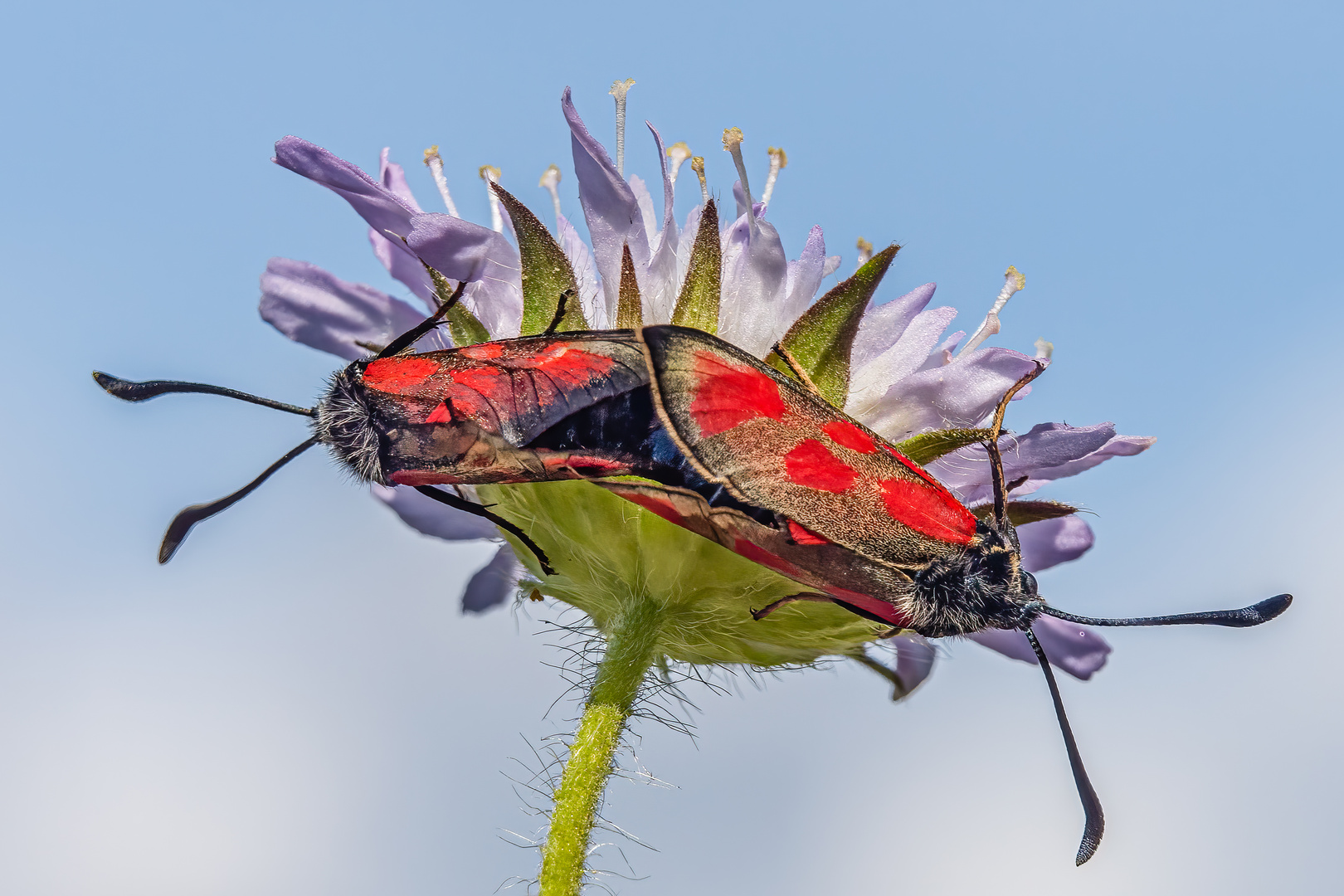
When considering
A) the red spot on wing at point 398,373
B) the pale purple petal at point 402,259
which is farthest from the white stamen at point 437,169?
the red spot on wing at point 398,373

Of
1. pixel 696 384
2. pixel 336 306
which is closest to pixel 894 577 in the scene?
pixel 696 384

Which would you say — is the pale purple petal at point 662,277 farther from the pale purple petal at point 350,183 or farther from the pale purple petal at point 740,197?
the pale purple petal at point 350,183

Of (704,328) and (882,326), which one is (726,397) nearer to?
(704,328)

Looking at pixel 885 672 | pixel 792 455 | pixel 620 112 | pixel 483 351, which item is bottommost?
pixel 792 455

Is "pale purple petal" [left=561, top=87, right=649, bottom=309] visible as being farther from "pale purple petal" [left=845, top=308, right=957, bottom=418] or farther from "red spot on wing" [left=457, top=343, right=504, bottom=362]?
"pale purple petal" [left=845, top=308, right=957, bottom=418]

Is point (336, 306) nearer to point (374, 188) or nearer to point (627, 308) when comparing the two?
point (374, 188)

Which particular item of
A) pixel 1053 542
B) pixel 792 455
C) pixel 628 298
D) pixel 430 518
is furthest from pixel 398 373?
pixel 1053 542

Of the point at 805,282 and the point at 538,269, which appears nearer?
the point at 538,269
